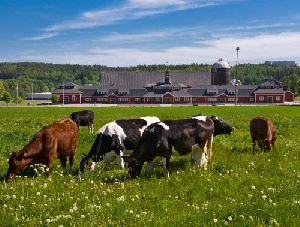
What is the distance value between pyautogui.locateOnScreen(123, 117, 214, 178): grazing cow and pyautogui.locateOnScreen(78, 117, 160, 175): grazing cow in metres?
1.50

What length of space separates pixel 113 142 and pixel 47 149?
2.14 meters

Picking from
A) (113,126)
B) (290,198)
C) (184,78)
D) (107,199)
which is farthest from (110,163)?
(184,78)

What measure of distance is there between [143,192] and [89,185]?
1507 millimetres

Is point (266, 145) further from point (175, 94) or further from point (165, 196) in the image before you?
point (175, 94)

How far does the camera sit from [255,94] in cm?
12031

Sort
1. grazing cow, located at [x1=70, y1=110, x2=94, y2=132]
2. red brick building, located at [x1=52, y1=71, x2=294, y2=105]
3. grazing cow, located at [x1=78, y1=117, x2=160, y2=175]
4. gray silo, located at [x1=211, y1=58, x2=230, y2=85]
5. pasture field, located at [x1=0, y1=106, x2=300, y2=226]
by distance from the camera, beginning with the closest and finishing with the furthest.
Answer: pasture field, located at [x1=0, y1=106, x2=300, y2=226] < grazing cow, located at [x1=78, y1=117, x2=160, y2=175] < grazing cow, located at [x1=70, y1=110, x2=94, y2=132] < red brick building, located at [x1=52, y1=71, x2=294, y2=105] < gray silo, located at [x1=211, y1=58, x2=230, y2=85]

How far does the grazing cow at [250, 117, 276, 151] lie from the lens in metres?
15.3

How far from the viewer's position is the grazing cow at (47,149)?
1084cm

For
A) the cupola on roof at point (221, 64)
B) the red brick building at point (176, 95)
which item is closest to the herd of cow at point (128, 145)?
the red brick building at point (176, 95)

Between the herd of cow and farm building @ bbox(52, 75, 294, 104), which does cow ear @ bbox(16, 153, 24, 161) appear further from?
farm building @ bbox(52, 75, 294, 104)

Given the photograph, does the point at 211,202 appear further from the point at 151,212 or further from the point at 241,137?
the point at 241,137

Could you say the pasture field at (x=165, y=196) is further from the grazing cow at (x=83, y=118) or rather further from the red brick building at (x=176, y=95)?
the red brick building at (x=176, y=95)

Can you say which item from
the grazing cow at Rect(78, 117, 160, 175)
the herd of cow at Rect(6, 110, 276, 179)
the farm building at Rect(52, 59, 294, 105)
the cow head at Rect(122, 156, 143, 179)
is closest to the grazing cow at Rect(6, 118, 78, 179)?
the herd of cow at Rect(6, 110, 276, 179)

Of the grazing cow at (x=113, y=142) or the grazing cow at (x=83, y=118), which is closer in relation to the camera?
the grazing cow at (x=113, y=142)
